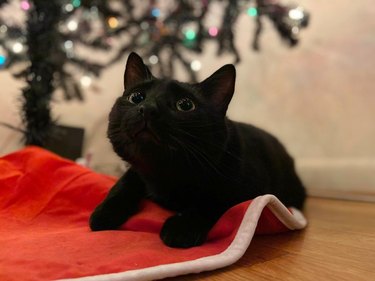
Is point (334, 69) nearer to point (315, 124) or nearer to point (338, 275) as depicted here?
point (315, 124)

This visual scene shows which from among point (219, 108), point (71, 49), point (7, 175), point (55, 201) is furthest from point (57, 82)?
point (219, 108)

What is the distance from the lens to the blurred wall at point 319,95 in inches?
62.4

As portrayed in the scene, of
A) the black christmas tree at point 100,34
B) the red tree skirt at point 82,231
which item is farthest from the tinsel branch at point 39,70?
the red tree skirt at point 82,231

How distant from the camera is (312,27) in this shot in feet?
5.91

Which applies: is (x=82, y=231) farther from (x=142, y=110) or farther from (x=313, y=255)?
(x=313, y=255)

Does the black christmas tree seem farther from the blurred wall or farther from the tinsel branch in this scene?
the blurred wall

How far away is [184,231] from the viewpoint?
0.77m

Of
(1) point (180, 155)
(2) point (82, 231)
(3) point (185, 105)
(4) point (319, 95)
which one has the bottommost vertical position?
(2) point (82, 231)

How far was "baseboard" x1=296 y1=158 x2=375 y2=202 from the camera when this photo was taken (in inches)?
61.0

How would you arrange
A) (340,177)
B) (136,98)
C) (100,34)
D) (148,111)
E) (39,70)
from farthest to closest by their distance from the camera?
(100,34), (340,177), (39,70), (136,98), (148,111)

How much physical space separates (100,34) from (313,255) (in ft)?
5.13

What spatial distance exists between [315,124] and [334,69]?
0.26 meters

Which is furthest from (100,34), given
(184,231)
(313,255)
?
(313,255)

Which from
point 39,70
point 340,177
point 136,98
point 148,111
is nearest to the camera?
point 148,111
